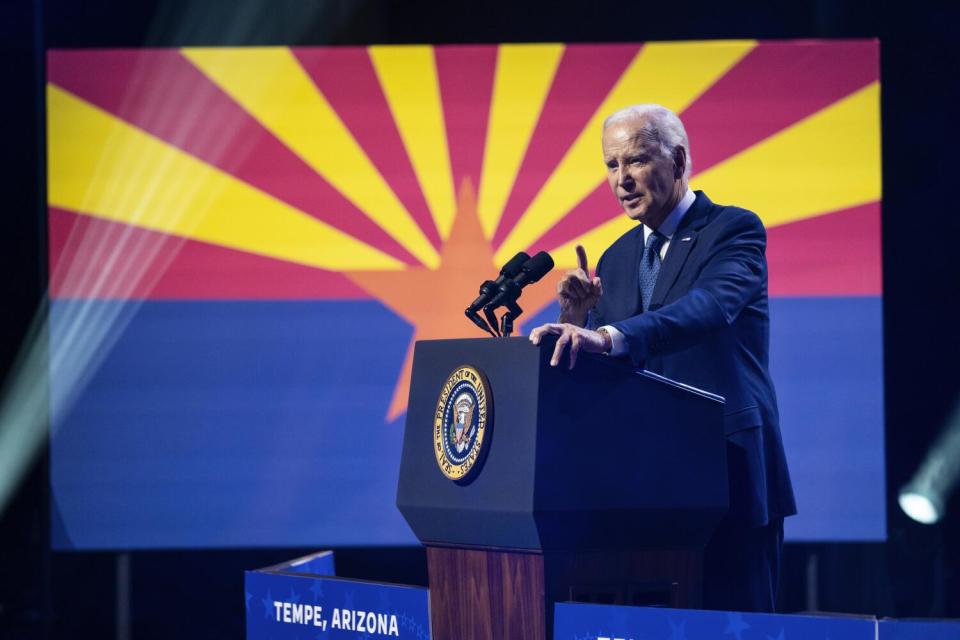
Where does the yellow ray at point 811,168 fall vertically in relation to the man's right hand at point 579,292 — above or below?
above

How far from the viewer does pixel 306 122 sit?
387 centimetres

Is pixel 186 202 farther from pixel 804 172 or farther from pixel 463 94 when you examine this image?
pixel 804 172

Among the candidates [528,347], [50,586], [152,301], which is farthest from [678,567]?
[50,586]

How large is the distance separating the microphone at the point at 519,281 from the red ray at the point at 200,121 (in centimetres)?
220

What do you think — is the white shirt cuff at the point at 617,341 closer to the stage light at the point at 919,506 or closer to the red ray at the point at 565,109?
the red ray at the point at 565,109

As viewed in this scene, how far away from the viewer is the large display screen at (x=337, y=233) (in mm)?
3809

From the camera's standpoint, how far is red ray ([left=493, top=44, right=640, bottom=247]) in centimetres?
385

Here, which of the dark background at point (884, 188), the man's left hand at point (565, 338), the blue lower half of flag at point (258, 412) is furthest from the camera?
the dark background at point (884, 188)

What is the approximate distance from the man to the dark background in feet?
7.54

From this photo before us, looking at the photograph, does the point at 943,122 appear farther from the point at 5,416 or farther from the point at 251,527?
the point at 5,416

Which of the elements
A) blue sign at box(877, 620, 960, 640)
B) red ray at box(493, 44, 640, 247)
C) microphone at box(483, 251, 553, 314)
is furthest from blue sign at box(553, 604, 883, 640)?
red ray at box(493, 44, 640, 247)

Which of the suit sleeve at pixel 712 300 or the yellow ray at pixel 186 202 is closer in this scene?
the suit sleeve at pixel 712 300

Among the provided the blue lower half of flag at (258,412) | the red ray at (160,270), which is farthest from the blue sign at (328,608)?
the red ray at (160,270)

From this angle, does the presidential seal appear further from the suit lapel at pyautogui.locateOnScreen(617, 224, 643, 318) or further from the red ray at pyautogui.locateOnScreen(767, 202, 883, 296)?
the red ray at pyautogui.locateOnScreen(767, 202, 883, 296)
